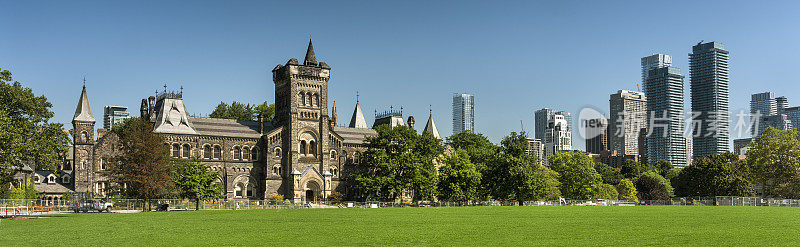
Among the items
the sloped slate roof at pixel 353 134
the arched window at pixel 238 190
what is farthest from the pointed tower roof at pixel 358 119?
the arched window at pixel 238 190

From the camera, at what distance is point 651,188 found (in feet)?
404

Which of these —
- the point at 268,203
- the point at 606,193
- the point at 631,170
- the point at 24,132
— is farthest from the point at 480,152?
the point at 631,170

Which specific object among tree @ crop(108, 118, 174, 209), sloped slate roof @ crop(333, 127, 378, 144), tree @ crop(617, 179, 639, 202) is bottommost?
tree @ crop(617, 179, 639, 202)

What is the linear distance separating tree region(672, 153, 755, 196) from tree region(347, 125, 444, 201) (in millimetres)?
36473

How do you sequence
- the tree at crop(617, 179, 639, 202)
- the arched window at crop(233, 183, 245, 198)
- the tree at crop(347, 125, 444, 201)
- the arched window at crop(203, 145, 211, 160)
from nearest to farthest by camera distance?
the tree at crop(347, 125, 444, 201)
the arched window at crop(203, 145, 211, 160)
the arched window at crop(233, 183, 245, 198)
the tree at crop(617, 179, 639, 202)

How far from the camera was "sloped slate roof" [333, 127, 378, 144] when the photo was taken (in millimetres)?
103562

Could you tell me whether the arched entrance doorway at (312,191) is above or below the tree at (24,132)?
below

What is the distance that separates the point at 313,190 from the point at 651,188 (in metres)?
60.8

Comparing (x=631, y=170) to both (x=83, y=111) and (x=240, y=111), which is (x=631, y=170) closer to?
(x=240, y=111)

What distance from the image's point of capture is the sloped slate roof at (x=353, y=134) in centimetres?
10356

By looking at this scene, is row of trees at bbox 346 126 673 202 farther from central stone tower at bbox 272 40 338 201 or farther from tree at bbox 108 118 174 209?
tree at bbox 108 118 174 209

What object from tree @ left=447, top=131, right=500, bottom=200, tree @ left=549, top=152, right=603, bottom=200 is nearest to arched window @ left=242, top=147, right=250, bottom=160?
tree @ left=447, top=131, right=500, bottom=200

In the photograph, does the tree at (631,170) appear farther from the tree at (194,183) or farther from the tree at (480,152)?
the tree at (194,183)

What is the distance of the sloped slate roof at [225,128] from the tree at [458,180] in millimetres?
25316
